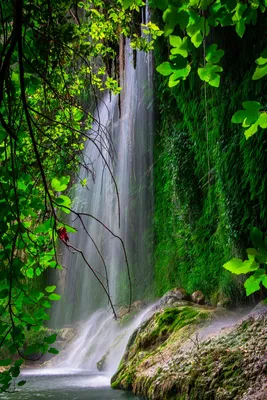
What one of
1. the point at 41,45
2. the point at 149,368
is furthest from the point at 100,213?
the point at 41,45

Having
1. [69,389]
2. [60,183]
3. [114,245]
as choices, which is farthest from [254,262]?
[114,245]

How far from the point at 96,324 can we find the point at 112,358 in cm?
397

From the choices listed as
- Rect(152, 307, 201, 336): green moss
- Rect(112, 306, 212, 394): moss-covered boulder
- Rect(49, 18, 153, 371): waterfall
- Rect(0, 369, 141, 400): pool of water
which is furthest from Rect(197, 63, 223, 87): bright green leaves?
Rect(49, 18, 153, 371): waterfall

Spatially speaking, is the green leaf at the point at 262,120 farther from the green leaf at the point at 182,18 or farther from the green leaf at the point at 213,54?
the green leaf at the point at 182,18

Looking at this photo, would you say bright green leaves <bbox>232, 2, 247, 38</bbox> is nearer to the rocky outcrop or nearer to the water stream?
the rocky outcrop

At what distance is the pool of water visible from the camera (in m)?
5.52

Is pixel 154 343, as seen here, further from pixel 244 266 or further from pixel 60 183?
pixel 244 266

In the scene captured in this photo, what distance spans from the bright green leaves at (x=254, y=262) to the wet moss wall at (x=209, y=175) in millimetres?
2510

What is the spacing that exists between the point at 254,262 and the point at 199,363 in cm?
352

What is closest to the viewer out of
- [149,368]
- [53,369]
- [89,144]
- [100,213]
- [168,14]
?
[168,14]

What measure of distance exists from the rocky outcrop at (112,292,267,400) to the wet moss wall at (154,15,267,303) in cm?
144

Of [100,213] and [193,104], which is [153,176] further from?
[193,104]

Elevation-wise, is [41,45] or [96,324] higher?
[41,45]

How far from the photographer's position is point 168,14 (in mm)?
1351
